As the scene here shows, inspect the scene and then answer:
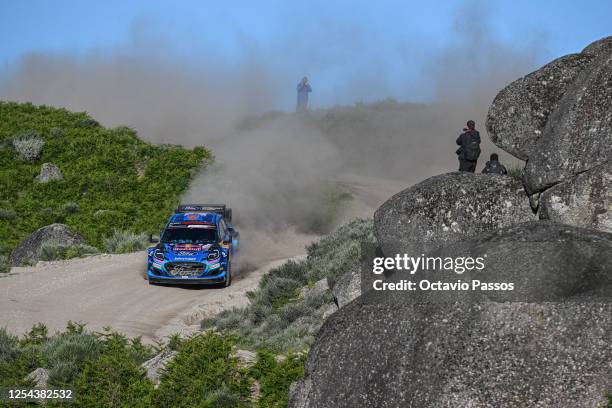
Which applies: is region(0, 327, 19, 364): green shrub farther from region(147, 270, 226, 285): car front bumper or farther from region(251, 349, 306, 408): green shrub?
region(147, 270, 226, 285): car front bumper

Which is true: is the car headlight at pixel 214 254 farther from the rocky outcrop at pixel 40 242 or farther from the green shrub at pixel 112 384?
the green shrub at pixel 112 384

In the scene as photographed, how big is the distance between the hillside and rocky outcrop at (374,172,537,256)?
64.0 feet

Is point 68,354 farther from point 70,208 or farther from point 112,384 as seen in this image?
point 70,208

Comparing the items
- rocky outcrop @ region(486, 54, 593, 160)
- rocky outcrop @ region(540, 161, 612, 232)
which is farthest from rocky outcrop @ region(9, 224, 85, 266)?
rocky outcrop @ region(540, 161, 612, 232)

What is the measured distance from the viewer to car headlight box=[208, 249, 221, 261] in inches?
779

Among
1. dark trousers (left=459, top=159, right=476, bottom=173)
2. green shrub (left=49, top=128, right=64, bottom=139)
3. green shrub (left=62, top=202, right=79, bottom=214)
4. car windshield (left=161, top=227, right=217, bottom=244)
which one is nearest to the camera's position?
dark trousers (left=459, top=159, right=476, bottom=173)

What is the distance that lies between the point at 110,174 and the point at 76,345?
84.2ft

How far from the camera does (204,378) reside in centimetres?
988

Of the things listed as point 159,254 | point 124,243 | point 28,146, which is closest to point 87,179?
point 28,146

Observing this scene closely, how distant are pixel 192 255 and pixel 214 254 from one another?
1.80ft

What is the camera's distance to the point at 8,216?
3098 cm

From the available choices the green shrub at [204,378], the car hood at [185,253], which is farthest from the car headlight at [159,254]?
the green shrub at [204,378]

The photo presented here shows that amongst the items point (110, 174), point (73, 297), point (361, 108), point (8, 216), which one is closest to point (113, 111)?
point (361, 108)

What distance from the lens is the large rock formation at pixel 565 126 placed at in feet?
28.7
